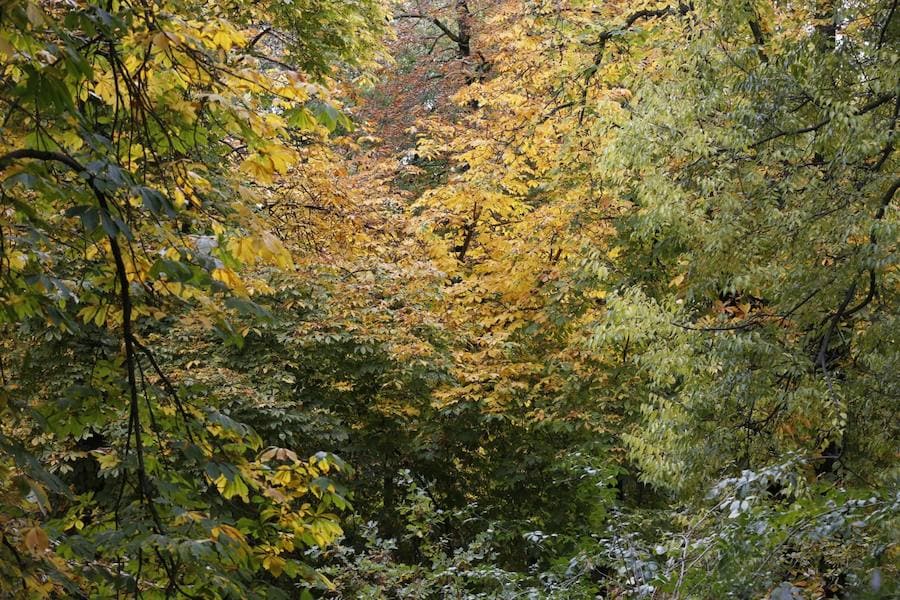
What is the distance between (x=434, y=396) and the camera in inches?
396

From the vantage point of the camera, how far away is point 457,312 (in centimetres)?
1119

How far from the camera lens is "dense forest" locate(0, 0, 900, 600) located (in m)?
3.02

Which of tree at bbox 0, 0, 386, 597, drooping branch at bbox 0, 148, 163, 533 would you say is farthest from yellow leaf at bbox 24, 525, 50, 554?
drooping branch at bbox 0, 148, 163, 533

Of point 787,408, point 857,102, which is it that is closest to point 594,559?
point 787,408

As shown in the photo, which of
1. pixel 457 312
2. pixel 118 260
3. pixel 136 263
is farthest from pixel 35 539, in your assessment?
pixel 457 312

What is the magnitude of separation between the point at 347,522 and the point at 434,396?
1750 mm

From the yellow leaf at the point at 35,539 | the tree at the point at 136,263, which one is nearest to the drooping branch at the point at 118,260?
the tree at the point at 136,263

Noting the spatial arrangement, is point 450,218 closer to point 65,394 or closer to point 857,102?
point 857,102

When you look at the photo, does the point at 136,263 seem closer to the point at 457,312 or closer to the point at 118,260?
the point at 118,260

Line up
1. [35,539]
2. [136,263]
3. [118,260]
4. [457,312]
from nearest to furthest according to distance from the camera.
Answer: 1. [35,539]
2. [118,260]
3. [136,263]
4. [457,312]

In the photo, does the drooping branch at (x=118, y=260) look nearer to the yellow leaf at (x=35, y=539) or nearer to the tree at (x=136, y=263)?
the tree at (x=136, y=263)

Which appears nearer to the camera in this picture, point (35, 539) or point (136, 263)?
point (35, 539)

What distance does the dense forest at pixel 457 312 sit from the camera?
3.02 metres

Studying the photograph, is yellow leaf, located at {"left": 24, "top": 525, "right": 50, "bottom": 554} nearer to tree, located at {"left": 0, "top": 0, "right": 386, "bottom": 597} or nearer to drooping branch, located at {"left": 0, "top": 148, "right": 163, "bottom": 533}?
tree, located at {"left": 0, "top": 0, "right": 386, "bottom": 597}
